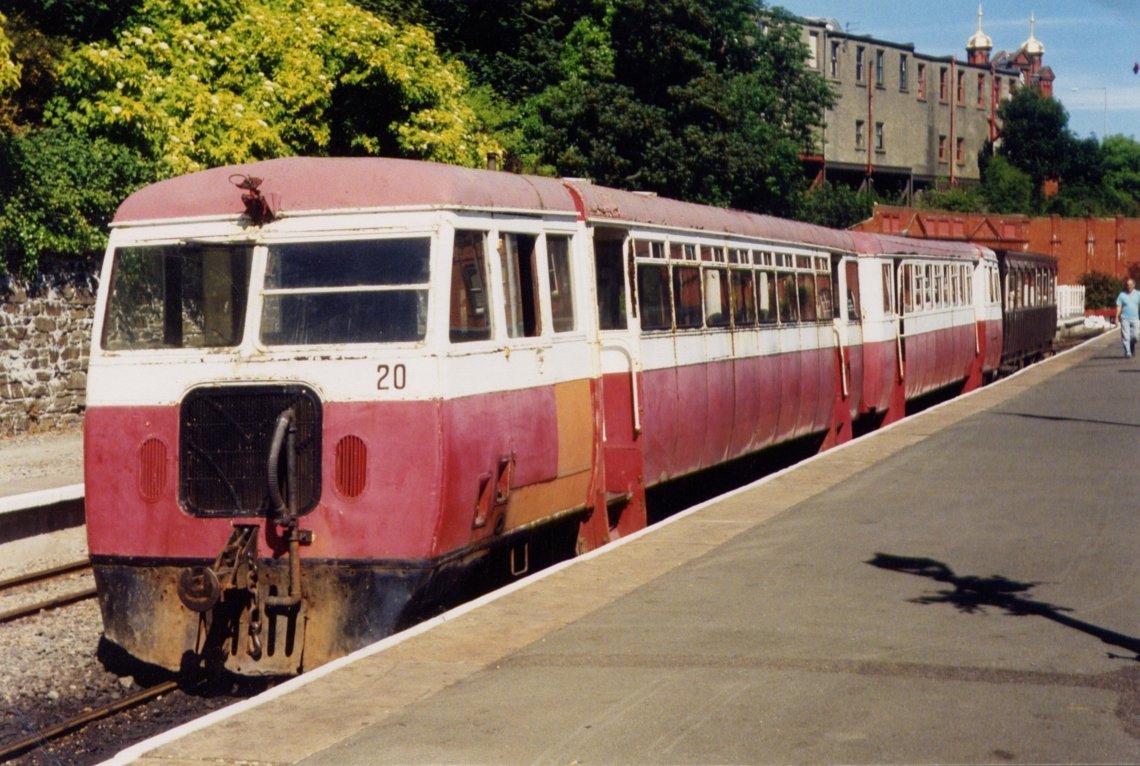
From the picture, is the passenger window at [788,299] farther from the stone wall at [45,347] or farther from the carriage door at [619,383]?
the stone wall at [45,347]

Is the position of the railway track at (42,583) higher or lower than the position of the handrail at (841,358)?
lower

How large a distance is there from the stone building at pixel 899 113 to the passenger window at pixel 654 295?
6253 centimetres

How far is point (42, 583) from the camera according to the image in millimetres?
13156

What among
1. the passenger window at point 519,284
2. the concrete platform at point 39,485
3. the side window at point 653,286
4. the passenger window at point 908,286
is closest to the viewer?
the passenger window at point 519,284

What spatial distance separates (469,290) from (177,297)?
179cm

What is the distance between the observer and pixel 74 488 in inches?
611

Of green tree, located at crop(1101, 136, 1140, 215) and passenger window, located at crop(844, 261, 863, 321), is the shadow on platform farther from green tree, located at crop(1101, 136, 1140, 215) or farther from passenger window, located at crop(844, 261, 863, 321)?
green tree, located at crop(1101, 136, 1140, 215)

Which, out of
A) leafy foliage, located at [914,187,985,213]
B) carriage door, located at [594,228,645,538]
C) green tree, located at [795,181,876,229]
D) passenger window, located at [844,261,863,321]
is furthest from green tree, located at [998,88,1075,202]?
carriage door, located at [594,228,645,538]

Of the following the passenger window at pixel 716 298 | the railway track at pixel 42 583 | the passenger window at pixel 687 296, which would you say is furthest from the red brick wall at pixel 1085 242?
the railway track at pixel 42 583

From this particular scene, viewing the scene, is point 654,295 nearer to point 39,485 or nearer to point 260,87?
point 39,485

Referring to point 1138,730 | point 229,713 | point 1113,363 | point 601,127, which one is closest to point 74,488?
point 229,713

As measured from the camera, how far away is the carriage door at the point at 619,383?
40.7 ft

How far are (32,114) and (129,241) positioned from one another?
16885 millimetres

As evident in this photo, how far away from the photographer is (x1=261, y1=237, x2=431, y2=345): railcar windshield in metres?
9.36
